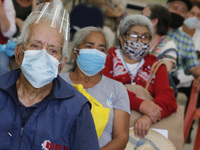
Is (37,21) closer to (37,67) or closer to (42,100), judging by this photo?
(37,67)

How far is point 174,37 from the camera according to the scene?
3.90 metres

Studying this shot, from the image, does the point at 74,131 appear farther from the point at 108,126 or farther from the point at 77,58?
the point at 77,58

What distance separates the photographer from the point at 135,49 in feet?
9.34

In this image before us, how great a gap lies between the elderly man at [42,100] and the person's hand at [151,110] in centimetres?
102

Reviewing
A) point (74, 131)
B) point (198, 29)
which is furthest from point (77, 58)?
point (198, 29)

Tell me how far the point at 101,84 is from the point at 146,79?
656 mm

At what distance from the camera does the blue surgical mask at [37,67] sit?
1.54m

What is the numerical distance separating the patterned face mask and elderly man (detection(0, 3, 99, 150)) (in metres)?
1.29

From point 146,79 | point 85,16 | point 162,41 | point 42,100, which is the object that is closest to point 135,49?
point 146,79

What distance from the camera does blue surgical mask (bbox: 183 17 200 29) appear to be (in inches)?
167

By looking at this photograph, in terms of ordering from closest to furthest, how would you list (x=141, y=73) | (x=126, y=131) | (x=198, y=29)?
(x=126, y=131)
(x=141, y=73)
(x=198, y=29)

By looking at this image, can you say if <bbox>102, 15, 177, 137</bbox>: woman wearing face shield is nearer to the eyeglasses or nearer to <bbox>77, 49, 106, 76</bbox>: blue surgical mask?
the eyeglasses

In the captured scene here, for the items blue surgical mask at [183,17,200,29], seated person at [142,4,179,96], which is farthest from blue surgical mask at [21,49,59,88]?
blue surgical mask at [183,17,200,29]

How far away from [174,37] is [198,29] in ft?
2.42
